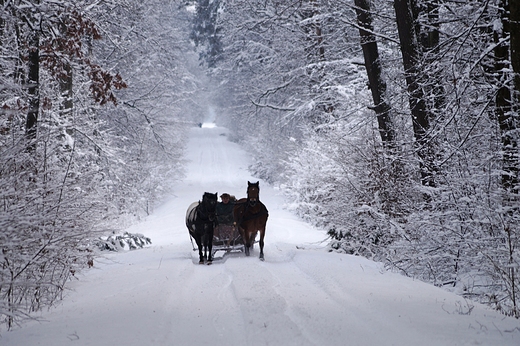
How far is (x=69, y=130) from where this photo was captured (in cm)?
1384

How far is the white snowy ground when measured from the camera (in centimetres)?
427

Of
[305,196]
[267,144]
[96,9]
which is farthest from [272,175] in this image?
[96,9]

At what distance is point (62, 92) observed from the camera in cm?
1293

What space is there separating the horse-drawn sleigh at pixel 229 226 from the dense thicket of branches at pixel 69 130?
187 centimetres

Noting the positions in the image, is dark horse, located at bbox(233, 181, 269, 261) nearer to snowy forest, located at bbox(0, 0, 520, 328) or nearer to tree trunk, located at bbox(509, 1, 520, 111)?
snowy forest, located at bbox(0, 0, 520, 328)

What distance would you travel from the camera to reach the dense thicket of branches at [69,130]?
4.83m

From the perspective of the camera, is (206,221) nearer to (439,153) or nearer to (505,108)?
(439,153)

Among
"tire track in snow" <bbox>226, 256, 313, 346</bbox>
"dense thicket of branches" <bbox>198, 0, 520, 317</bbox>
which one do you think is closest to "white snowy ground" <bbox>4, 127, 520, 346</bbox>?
"tire track in snow" <bbox>226, 256, 313, 346</bbox>

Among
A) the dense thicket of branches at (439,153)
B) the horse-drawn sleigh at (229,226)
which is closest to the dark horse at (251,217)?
the horse-drawn sleigh at (229,226)

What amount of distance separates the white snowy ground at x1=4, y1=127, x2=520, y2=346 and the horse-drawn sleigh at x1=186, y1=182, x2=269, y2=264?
2.59ft

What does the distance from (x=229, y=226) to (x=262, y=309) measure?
545 cm

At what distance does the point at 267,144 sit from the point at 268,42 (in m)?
11.3

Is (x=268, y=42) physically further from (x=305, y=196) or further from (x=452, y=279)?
(x=452, y=279)

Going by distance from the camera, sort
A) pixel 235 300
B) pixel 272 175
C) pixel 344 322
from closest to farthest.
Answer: pixel 344 322
pixel 235 300
pixel 272 175
